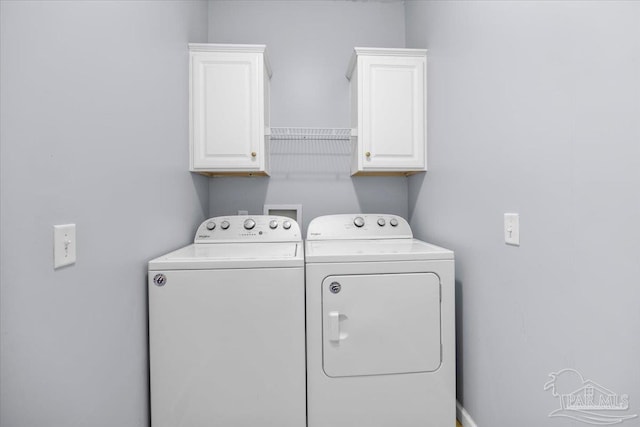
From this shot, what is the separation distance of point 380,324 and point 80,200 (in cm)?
119

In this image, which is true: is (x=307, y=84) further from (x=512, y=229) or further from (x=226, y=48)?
(x=512, y=229)

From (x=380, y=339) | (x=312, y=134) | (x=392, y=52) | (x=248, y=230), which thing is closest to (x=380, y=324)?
(x=380, y=339)

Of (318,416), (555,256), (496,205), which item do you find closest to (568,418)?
(555,256)

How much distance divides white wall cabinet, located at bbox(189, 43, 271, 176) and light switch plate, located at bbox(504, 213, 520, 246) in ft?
4.50

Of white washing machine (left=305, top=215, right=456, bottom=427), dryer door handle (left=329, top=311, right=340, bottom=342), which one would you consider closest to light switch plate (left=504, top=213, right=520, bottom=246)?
white washing machine (left=305, top=215, right=456, bottom=427)

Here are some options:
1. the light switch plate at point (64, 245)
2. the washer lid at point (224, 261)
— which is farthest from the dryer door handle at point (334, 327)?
the light switch plate at point (64, 245)

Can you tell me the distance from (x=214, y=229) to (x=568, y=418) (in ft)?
5.92

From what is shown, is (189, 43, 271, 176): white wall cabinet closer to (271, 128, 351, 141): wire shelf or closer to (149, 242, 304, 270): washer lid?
(271, 128, 351, 141): wire shelf

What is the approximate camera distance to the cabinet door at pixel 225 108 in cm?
185

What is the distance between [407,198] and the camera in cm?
235

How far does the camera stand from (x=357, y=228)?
204 cm

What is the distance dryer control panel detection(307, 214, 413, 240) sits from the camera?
2.01 meters

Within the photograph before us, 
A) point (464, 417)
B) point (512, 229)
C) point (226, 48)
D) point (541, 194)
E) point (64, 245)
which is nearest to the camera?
point (64, 245)

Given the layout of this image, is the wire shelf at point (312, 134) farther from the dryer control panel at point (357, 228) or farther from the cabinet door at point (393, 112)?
the dryer control panel at point (357, 228)
